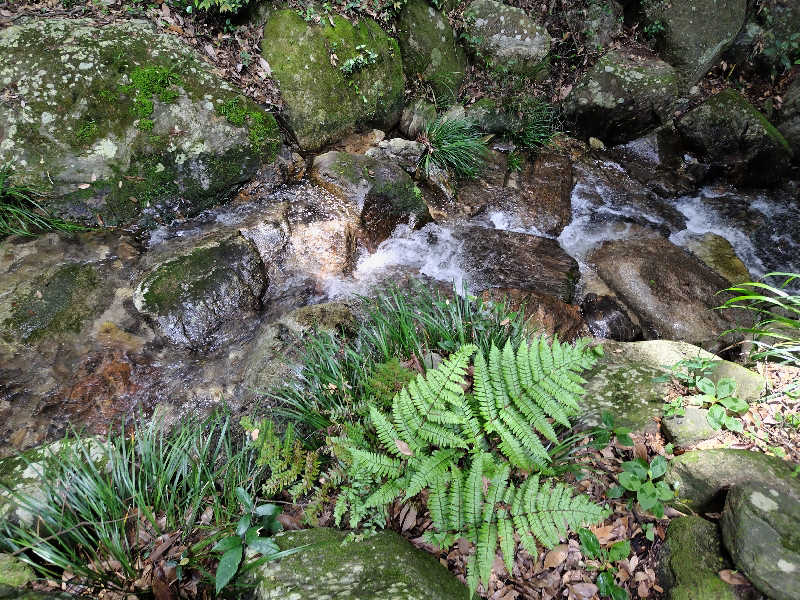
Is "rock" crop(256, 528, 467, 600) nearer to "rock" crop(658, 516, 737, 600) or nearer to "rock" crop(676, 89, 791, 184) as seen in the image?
"rock" crop(658, 516, 737, 600)

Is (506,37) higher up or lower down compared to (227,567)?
higher up

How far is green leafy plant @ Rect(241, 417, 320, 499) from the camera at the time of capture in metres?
2.51

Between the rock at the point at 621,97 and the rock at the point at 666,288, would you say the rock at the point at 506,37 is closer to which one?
the rock at the point at 621,97

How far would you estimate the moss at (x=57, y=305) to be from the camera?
4043 mm

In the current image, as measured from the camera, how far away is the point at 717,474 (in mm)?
2324

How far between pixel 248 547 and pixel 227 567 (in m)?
0.15

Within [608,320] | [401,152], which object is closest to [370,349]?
[608,320]

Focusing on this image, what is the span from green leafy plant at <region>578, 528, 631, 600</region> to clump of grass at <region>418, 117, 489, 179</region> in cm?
552

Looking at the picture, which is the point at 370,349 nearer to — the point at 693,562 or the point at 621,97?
the point at 693,562

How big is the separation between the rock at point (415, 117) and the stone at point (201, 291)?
13.1 feet

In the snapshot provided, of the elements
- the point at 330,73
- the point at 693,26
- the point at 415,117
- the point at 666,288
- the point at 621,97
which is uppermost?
the point at 693,26

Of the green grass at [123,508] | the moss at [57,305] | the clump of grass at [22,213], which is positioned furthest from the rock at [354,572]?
the clump of grass at [22,213]

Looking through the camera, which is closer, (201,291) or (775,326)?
(775,326)

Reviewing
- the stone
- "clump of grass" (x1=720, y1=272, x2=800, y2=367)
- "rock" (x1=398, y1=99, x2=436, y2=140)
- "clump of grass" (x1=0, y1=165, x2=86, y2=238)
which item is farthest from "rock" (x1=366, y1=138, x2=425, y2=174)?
"clump of grass" (x1=720, y1=272, x2=800, y2=367)
